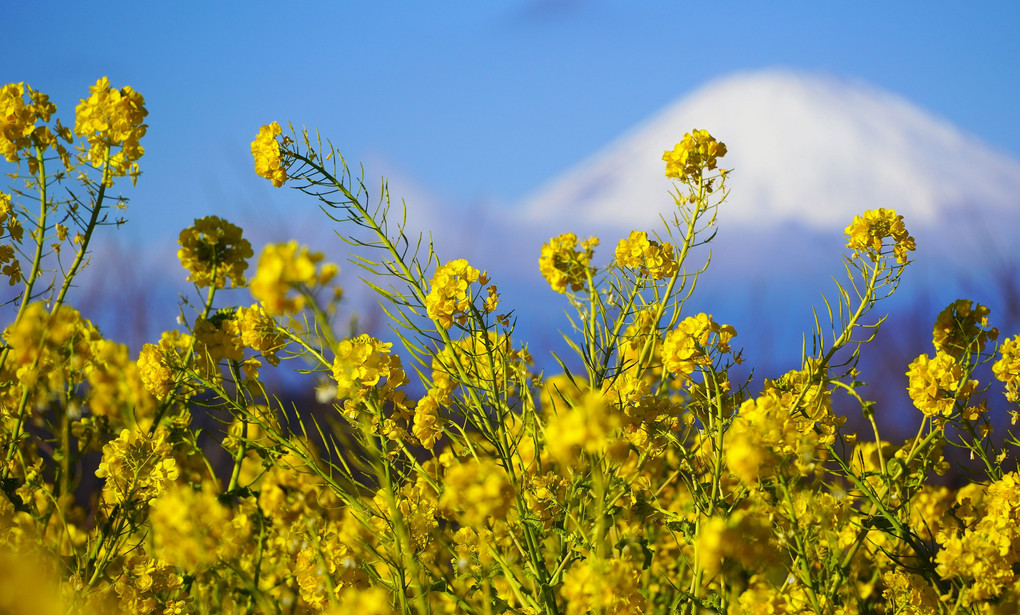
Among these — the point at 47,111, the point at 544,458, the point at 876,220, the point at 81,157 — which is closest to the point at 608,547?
the point at 544,458

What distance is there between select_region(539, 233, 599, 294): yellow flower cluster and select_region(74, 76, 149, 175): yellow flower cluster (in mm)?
1141

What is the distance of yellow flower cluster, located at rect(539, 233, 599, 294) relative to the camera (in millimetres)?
1954

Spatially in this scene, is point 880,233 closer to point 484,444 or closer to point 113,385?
point 484,444

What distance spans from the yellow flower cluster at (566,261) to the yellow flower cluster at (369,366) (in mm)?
520

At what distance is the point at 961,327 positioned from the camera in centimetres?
200

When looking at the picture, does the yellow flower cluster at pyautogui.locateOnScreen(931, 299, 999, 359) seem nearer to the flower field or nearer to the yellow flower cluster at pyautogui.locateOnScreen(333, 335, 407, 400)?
the flower field

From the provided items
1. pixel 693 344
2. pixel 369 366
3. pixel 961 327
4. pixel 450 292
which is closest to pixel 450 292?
pixel 450 292

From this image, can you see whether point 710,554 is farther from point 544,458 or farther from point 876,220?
point 876,220

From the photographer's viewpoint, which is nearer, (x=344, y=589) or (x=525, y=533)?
(x=525, y=533)

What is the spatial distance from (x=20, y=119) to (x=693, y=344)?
182 cm

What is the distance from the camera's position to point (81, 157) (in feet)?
6.89

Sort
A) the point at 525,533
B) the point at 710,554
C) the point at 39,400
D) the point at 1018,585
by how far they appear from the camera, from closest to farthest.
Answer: the point at 710,554
the point at 525,533
the point at 1018,585
the point at 39,400

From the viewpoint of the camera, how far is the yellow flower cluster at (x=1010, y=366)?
77.2 inches

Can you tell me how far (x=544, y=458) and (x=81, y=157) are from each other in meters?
1.46
